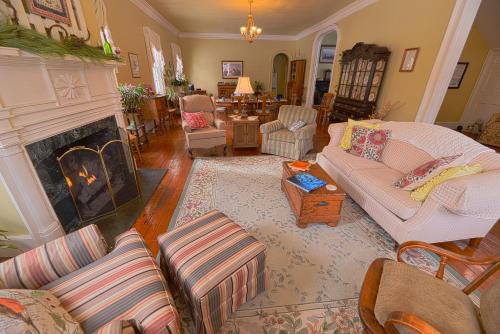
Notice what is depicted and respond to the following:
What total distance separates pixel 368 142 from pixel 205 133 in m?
2.41

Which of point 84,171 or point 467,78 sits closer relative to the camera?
point 84,171

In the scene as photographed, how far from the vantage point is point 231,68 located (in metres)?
8.32

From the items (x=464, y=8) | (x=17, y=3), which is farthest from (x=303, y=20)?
(x=17, y=3)

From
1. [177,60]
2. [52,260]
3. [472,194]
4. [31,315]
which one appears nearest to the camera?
[31,315]

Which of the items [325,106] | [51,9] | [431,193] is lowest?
[431,193]

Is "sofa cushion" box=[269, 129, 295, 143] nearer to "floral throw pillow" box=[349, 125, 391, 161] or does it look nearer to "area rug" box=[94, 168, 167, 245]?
"floral throw pillow" box=[349, 125, 391, 161]

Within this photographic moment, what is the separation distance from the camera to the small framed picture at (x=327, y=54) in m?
8.55

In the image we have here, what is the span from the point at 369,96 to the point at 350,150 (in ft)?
6.99

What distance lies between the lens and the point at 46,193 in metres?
1.67

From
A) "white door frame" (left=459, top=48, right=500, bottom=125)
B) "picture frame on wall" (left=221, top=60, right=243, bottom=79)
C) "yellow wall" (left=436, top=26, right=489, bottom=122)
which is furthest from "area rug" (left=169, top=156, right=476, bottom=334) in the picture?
"picture frame on wall" (left=221, top=60, right=243, bottom=79)

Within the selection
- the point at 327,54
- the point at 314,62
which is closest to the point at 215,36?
the point at 314,62

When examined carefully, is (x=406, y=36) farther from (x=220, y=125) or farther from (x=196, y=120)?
(x=196, y=120)

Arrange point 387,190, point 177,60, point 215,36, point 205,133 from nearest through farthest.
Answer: point 387,190 → point 205,133 → point 177,60 → point 215,36

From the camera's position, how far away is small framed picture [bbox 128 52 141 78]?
398 centimetres
